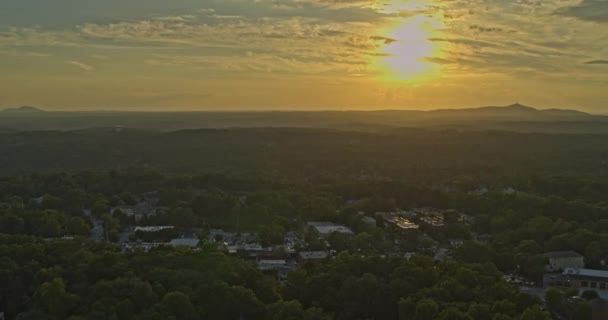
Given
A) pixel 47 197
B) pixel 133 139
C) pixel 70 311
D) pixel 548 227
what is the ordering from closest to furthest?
pixel 70 311 < pixel 548 227 < pixel 47 197 < pixel 133 139

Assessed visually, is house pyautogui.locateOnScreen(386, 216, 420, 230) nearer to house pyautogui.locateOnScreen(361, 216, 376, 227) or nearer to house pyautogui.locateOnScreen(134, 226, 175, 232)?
house pyautogui.locateOnScreen(361, 216, 376, 227)

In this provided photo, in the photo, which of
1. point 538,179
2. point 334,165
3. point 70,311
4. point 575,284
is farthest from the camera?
point 334,165

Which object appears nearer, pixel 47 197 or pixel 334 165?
pixel 47 197

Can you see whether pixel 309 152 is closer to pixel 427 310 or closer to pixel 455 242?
pixel 455 242

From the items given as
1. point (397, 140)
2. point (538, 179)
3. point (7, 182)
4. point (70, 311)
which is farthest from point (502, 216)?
point (397, 140)

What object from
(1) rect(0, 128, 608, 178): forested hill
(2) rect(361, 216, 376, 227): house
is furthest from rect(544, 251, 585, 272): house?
(1) rect(0, 128, 608, 178): forested hill

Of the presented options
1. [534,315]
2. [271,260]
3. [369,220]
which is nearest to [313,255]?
[271,260]

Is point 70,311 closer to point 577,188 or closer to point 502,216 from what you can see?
point 502,216

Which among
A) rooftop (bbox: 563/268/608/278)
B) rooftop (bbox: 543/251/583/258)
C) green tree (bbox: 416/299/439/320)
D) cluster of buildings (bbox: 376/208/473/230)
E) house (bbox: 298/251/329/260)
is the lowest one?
cluster of buildings (bbox: 376/208/473/230)
